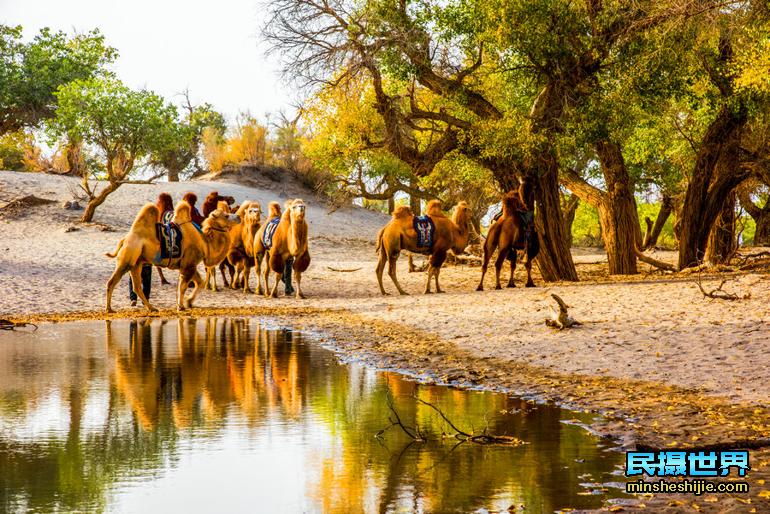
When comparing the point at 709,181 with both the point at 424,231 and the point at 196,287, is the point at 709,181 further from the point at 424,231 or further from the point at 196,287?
the point at 196,287

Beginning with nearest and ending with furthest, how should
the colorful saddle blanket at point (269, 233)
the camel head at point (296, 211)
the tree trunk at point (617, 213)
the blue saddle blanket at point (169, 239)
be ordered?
the blue saddle blanket at point (169, 239) → the camel head at point (296, 211) → the colorful saddle blanket at point (269, 233) → the tree trunk at point (617, 213)

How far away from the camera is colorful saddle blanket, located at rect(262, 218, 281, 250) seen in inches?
819

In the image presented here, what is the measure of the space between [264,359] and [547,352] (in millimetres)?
3217

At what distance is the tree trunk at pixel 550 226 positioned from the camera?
22636 mm

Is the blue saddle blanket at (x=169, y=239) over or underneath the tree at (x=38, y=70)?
underneath

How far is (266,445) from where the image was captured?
273 inches

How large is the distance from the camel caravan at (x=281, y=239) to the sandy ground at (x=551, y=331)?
78 centimetres

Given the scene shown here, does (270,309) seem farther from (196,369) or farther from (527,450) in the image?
(527,450)

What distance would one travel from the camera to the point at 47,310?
18000mm

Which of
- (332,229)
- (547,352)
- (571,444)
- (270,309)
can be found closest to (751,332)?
(547,352)

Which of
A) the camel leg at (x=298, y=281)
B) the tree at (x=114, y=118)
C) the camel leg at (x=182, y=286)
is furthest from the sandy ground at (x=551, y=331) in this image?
the tree at (x=114, y=118)

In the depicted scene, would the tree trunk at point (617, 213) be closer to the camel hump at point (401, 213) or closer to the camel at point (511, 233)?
the camel at point (511, 233)

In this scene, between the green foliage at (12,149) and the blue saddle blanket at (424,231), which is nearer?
the blue saddle blanket at (424,231)

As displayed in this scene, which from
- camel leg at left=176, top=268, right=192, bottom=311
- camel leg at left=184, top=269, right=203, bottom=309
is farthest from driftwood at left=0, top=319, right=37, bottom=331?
camel leg at left=184, top=269, right=203, bottom=309
